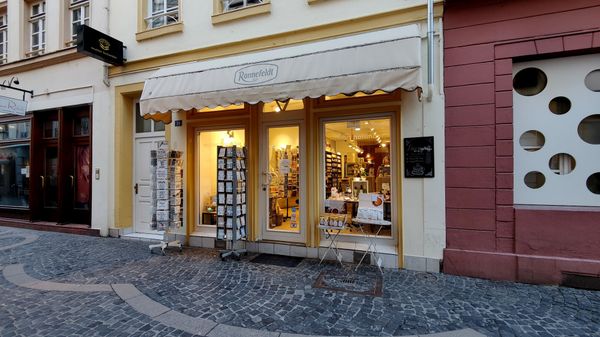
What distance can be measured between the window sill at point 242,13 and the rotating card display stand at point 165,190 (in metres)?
2.65

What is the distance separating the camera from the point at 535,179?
452cm

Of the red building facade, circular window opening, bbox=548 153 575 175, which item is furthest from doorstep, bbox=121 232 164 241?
circular window opening, bbox=548 153 575 175

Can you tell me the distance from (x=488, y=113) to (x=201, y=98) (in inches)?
171

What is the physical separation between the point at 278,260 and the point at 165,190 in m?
2.55

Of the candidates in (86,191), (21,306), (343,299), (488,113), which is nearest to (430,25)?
(488,113)

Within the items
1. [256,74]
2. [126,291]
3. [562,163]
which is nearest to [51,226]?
[126,291]

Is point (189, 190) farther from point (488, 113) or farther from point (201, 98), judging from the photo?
point (488, 113)

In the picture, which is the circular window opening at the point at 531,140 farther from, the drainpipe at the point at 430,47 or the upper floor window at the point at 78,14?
the upper floor window at the point at 78,14

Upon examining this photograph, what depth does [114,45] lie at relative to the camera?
22.4ft

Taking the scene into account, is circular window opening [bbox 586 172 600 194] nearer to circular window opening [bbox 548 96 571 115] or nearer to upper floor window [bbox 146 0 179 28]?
circular window opening [bbox 548 96 571 115]

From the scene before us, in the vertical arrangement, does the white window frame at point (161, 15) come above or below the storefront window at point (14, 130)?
above

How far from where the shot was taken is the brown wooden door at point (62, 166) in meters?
7.87

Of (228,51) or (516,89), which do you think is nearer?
(516,89)

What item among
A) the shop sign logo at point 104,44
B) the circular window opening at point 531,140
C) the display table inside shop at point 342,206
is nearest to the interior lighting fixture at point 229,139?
the display table inside shop at point 342,206
